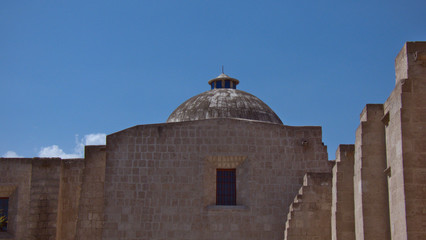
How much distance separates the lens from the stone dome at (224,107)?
2367 cm

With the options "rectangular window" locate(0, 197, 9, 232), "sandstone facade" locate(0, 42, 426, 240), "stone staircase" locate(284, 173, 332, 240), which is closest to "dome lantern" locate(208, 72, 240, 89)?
"sandstone facade" locate(0, 42, 426, 240)

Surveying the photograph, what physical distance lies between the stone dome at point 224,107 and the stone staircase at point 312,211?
676 centimetres

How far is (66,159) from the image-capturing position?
21609 mm

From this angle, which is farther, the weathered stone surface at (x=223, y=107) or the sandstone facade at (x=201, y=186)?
the weathered stone surface at (x=223, y=107)

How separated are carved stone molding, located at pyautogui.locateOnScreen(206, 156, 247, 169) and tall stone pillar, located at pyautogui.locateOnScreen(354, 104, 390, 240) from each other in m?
5.64

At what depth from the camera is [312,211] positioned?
17219 millimetres

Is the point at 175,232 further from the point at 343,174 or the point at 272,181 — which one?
the point at 343,174

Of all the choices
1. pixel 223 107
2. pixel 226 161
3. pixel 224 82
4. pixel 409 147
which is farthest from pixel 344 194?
pixel 224 82

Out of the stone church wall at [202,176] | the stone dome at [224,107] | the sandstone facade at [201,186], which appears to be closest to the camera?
the sandstone facade at [201,186]

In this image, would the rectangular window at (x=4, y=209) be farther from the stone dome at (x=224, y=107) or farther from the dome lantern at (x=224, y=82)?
the dome lantern at (x=224, y=82)

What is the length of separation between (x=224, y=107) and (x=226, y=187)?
5.46 metres

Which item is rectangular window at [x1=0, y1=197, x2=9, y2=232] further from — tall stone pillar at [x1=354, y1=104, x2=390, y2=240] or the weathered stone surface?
tall stone pillar at [x1=354, y1=104, x2=390, y2=240]

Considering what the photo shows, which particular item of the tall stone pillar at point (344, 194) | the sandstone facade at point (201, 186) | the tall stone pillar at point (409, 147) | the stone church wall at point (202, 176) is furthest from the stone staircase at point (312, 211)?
the tall stone pillar at point (409, 147)

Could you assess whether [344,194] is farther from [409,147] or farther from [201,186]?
[201,186]
